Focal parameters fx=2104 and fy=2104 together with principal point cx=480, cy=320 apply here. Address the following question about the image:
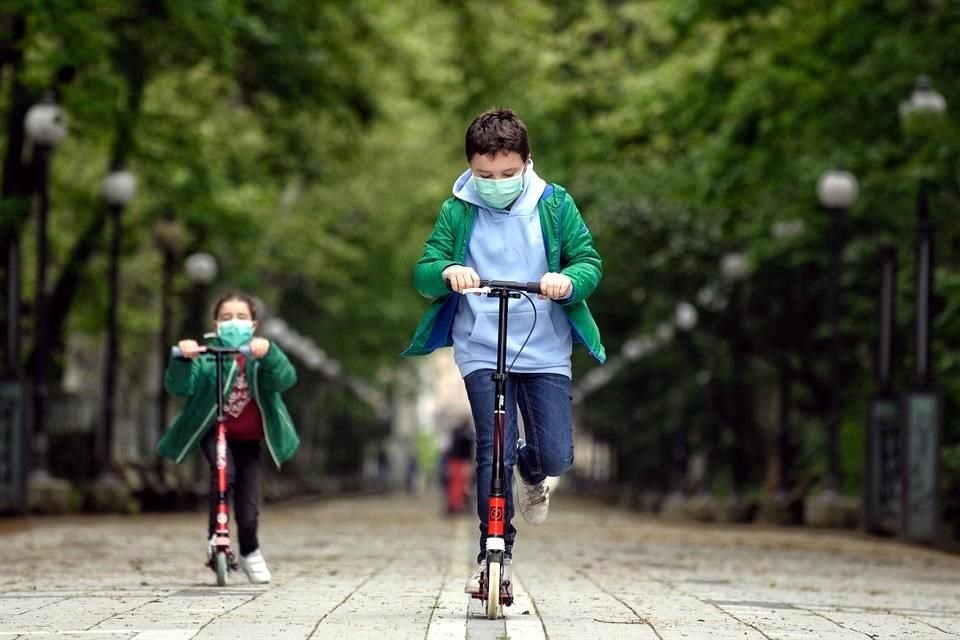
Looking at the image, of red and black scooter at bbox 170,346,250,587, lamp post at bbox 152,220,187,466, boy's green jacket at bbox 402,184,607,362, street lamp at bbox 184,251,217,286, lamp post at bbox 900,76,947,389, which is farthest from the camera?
street lamp at bbox 184,251,217,286

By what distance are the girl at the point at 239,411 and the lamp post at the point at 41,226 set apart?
35.4 ft

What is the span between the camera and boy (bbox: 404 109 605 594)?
7898 mm

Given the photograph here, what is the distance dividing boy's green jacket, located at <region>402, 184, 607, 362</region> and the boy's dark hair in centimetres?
29

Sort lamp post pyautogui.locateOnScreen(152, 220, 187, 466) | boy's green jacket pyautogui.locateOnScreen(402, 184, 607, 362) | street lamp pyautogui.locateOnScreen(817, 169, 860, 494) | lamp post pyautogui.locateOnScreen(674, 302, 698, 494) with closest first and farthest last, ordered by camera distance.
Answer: boy's green jacket pyautogui.locateOnScreen(402, 184, 607, 362)
street lamp pyautogui.locateOnScreen(817, 169, 860, 494)
lamp post pyautogui.locateOnScreen(152, 220, 187, 466)
lamp post pyautogui.locateOnScreen(674, 302, 698, 494)

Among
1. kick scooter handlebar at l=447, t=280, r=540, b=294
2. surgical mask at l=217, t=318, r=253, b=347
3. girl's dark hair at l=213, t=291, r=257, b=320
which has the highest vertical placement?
girl's dark hair at l=213, t=291, r=257, b=320

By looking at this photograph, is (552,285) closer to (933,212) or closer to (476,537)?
(476,537)

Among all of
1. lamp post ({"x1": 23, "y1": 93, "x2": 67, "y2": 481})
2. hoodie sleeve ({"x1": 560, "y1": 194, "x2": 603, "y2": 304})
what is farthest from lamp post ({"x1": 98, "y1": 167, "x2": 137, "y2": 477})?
hoodie sleeve ({"x1": 560, "y1": 194, "x2": 603, "y2": 304})

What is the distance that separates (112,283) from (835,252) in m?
8.64

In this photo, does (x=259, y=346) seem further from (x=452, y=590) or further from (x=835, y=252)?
(x=835, y=252)

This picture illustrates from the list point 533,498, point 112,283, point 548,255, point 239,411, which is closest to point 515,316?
point 548,255

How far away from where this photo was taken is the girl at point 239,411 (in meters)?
9.94

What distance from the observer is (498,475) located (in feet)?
25.4

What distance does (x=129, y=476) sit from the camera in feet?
84.4

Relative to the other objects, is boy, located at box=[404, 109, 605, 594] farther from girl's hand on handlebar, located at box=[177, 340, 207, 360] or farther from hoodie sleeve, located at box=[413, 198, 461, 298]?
girl's hand on handlebar, located at box=[177, 340, 207, 360]
